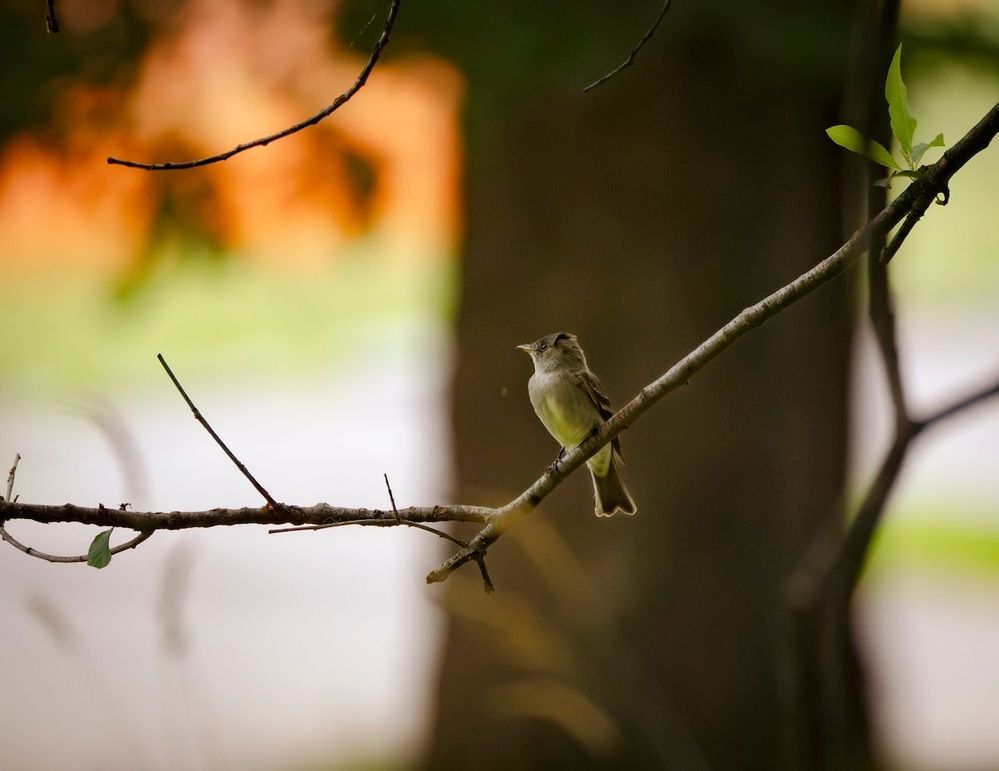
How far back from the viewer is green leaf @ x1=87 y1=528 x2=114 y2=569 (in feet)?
4.23

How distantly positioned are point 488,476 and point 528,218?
110cm

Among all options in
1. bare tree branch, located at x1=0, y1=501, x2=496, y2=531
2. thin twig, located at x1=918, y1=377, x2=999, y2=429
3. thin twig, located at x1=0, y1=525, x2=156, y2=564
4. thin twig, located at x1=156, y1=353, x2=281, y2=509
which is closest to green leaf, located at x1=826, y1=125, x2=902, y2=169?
thin twig, located at x1=918, y1=377, x2=999, y2=429

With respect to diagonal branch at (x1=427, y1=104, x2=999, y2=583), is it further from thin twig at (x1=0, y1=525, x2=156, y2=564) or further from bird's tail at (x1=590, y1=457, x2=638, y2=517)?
bird's tail at (x1=590, y1=457, x2=638, y2=517)

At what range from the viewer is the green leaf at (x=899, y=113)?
117cm

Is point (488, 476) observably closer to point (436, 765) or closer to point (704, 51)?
point (436, 765)

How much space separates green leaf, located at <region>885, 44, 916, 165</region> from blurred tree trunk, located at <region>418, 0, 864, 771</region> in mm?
2740

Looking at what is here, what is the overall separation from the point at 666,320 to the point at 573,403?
187 centimetres

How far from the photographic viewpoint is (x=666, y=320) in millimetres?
4125

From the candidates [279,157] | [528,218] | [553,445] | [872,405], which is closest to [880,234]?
[553,445]

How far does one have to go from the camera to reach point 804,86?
4398 millimetres

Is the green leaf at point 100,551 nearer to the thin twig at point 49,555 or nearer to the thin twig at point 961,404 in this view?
the thin twig at point 49,555

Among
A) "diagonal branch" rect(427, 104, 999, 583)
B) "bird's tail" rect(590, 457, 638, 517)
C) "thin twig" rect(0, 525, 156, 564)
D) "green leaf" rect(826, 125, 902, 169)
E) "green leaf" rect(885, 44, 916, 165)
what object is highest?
"bird's tail" rect(590, 457, 638, 517)

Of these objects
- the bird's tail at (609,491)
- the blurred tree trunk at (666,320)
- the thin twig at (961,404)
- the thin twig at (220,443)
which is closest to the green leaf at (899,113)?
the thin twig at (961,404)

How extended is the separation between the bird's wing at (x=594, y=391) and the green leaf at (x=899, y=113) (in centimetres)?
113
